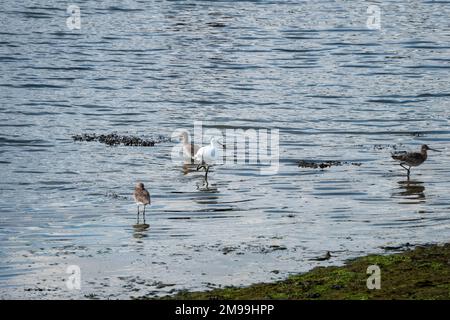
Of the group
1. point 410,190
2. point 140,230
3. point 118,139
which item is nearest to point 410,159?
point 410,190

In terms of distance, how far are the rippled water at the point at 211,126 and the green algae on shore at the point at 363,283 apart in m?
0.60

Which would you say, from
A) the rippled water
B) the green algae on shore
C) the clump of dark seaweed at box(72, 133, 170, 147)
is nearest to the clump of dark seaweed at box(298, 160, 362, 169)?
the rippled water

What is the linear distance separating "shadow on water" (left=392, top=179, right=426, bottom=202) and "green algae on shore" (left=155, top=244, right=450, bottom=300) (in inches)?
242

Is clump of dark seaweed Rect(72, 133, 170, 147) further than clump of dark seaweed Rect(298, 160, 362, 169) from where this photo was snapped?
Yes

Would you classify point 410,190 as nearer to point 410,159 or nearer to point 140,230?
point 410,159

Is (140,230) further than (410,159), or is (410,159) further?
(410,159)

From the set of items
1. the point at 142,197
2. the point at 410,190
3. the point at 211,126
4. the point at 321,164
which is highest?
the point at 211,126

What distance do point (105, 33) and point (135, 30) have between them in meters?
1.60

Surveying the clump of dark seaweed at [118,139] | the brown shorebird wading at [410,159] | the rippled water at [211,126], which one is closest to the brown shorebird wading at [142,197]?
the rippled water at [211,126]

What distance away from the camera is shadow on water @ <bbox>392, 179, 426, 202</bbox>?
20.7m

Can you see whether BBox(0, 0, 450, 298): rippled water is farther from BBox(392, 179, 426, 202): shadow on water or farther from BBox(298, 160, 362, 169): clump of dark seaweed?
BBox(298, 160, 362, 169): clump of dark seaweed

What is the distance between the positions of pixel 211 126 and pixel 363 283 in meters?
17.3

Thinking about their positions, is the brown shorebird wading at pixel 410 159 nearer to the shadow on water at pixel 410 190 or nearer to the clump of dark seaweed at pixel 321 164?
the shadow on water at pixel 410 190

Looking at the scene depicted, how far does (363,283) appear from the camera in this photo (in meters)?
12.8
